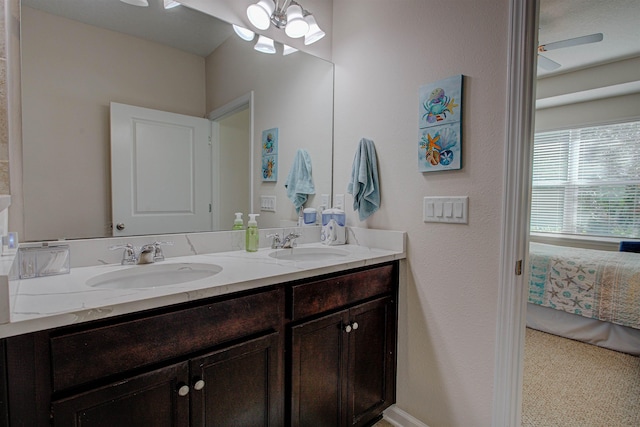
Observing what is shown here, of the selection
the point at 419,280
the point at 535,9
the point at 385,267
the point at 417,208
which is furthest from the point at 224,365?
the point at 535,9

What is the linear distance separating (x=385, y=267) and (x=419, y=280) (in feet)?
0.61

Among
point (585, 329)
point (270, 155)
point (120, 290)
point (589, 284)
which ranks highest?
point (270, 155)

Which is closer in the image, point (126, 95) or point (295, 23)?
point (126, 95)

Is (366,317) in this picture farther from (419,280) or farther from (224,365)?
(224,365)

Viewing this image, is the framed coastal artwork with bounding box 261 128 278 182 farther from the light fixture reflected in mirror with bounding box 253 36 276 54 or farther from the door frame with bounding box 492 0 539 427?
the door frame with bounding box 492 0 539 427

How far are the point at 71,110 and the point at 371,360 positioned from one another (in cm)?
166

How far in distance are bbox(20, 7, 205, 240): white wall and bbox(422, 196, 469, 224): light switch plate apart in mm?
1363

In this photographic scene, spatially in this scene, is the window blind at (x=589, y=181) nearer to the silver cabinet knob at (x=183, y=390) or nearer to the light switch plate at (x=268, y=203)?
the light switch plate at (x=268, y=203)

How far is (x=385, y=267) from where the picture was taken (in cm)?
161

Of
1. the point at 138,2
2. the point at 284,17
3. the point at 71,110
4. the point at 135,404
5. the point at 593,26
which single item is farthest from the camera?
the point at 593,26

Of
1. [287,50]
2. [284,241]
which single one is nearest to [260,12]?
[287,50]

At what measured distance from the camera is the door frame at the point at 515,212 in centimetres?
127

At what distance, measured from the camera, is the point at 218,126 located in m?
1.68

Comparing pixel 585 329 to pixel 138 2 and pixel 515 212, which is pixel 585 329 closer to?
pixel 515 212
